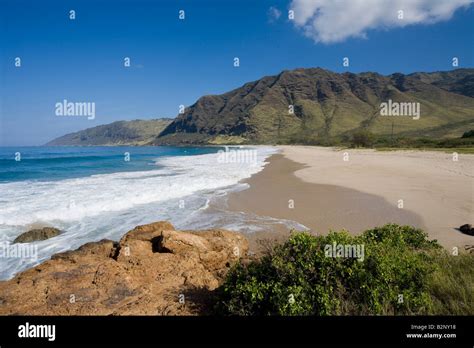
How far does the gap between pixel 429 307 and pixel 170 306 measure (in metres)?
3.53

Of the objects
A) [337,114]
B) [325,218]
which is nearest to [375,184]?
[325,218]

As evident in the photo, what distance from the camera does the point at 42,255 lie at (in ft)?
26.4

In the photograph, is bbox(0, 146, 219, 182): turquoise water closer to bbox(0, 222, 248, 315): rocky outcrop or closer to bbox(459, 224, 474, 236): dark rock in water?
bbox(0, 222, 248, 315): rocky outcrop

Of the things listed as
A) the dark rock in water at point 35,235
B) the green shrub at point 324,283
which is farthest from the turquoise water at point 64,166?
the green shrub at point 324,283

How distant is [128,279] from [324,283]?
10.8 feet

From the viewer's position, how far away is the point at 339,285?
3562 millimetres

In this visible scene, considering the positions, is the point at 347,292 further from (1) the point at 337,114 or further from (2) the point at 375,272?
(1) the point at 337,114

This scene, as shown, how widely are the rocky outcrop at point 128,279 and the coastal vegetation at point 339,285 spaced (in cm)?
97

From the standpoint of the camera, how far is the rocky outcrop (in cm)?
419

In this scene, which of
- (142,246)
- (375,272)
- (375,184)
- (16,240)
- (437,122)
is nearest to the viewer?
(375,272)

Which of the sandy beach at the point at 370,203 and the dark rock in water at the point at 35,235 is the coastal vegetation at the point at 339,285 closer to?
the sandy beach at the point at 370,203

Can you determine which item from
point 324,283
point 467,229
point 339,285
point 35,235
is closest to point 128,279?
point 324,283

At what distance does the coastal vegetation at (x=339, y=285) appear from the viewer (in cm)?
342

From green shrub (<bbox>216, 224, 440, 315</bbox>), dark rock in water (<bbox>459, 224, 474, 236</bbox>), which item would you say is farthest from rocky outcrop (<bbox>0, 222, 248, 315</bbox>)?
dark rock in water (<bbox>459, 224, 474, 236</bbox>)
